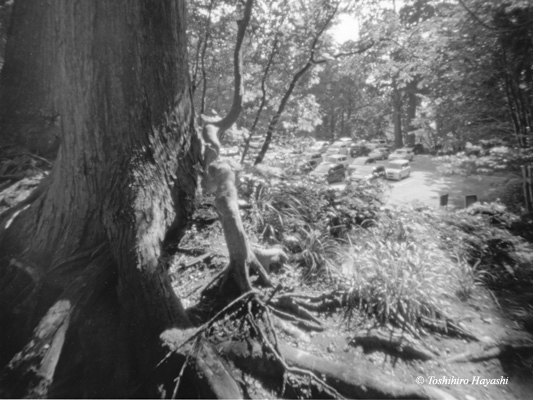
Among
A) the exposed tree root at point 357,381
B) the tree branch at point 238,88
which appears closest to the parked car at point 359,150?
the tree branch at point 238,88

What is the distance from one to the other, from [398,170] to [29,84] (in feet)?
80.4

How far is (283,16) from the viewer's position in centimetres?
725

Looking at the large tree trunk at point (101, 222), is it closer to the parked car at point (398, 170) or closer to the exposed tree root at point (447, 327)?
the exposed tree root at point (447, 327)

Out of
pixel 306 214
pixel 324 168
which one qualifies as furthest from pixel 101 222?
pixel 324 168

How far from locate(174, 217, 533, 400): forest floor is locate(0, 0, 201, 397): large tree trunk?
69cm

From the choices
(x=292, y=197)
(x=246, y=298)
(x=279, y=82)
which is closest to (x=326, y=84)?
(x=279, y=82)

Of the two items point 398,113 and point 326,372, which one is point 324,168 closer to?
point 326,372

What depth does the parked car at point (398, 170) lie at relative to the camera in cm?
2280

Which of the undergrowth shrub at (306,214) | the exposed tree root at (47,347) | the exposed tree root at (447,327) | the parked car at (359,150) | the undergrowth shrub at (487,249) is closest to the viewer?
the exposed tree root at (47,347)

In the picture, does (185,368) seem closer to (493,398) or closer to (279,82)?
(493,398)

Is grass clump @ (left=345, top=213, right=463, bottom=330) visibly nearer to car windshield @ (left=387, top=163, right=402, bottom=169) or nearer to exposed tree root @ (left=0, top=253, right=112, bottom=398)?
exposed tree root @ (left=0, top=253, right=112, bottom=398)

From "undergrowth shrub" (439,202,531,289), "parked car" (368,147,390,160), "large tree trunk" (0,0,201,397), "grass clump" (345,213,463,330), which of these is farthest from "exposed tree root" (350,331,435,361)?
"parked car" (368,147,390,160)

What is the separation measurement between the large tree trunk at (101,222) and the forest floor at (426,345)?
69 cm

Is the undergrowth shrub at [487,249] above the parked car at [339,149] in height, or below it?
below
